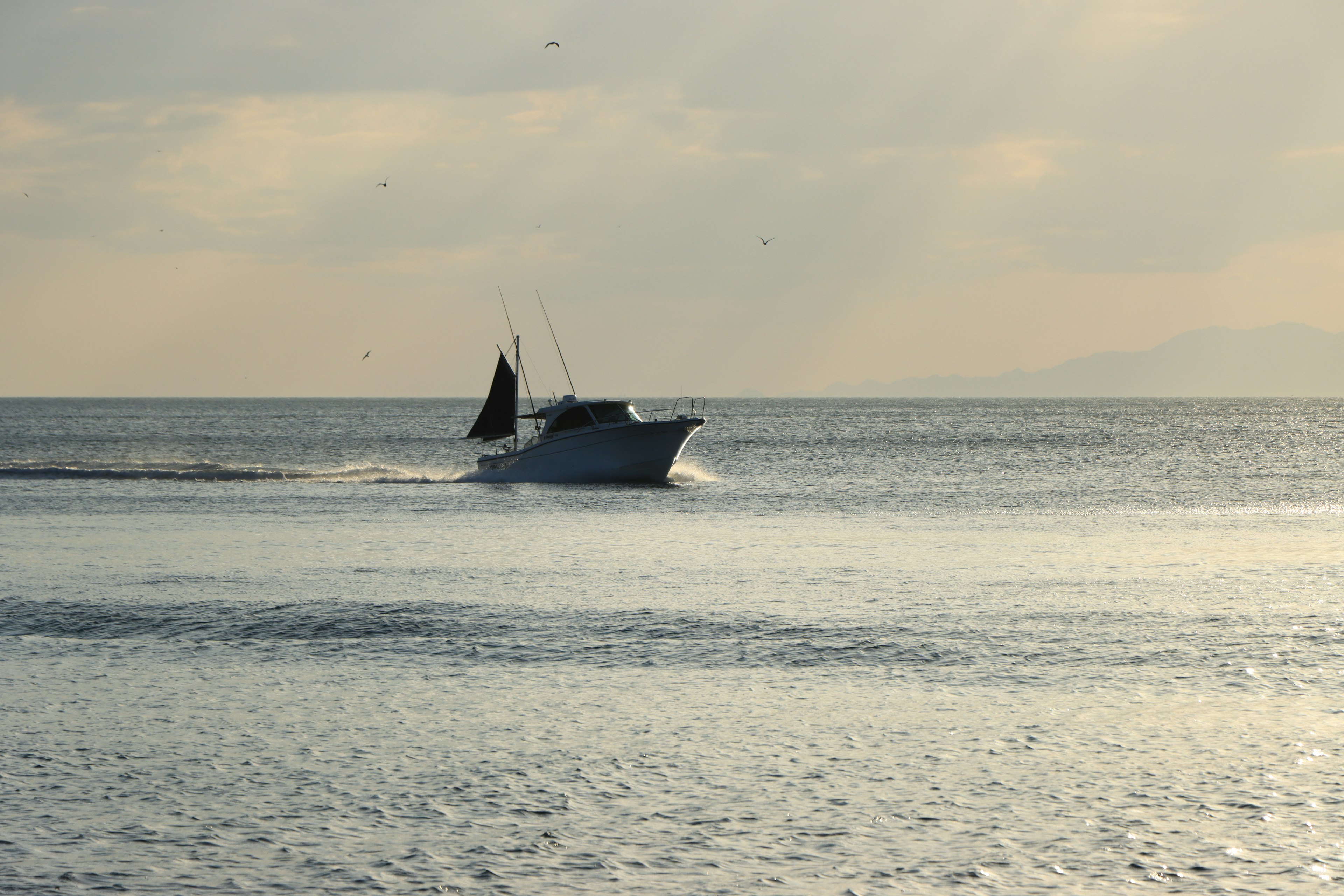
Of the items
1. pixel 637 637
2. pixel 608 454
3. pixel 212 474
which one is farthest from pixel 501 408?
pixel 637 637

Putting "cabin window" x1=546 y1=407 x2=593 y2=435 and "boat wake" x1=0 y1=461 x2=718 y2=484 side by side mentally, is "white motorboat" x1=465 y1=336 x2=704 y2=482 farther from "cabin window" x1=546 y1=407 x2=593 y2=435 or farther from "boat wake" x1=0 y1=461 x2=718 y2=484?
"boat wake" x1=0 y1=461 x2=718 y2=484

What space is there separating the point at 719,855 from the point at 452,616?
8.65 m

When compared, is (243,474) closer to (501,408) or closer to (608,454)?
(501,408)

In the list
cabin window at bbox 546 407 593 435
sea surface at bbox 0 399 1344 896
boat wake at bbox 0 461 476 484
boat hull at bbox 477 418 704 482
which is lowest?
sea surface at bbox 0 399 1344 896

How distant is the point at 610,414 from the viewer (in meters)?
40.0

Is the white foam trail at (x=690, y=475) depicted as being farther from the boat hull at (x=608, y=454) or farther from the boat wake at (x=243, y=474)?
the boat hull at (x=608, y=454)

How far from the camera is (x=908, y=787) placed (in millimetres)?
7844

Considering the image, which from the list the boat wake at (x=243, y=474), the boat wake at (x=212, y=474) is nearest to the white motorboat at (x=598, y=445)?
the boat wake at (x=243, y=474)

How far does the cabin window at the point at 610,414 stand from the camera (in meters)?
39.8

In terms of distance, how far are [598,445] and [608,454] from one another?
1.67 ft

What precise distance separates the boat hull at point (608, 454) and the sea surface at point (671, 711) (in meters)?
13.4

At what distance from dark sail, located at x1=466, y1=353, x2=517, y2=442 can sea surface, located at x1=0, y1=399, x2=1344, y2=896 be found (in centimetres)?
1698

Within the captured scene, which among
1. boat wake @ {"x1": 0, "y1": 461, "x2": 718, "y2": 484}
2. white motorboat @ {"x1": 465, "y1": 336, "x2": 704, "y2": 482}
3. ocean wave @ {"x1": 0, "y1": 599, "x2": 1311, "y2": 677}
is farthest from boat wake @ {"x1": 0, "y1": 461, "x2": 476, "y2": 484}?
ocean wave @ {"x1": 0, "y1": 599, "x2": 1311, "y2": 677}

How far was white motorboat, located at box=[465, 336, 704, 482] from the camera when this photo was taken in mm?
39438
